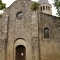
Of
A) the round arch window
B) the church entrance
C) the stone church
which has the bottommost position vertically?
the church entrance

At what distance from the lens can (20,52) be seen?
25844 mm

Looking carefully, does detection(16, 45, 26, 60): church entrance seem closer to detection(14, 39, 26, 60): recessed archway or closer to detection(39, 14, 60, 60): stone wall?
detection(14, 39, 26, 60): recessed archway

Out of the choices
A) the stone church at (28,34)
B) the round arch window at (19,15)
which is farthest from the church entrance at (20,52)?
the round arch window at (19,15)

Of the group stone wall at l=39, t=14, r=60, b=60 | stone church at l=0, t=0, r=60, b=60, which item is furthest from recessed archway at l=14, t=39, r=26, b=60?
stone wall at l=39, t=14, r=60, b=60

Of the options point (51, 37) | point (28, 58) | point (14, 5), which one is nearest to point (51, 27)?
point (51, 37)

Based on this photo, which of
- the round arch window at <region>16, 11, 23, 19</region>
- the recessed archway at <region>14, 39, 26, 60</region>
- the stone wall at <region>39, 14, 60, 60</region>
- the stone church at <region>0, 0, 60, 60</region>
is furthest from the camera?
the round arch window at <region>16, 11, 23, 19</region>

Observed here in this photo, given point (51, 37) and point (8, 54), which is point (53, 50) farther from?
point (8, 54)

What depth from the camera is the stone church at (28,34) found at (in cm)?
2352

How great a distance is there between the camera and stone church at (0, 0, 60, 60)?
23516 millimetres

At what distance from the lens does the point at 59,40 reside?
919 inches

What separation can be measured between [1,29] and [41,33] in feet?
20.3

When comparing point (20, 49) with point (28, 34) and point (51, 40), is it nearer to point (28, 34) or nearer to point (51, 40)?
point (28, 34)

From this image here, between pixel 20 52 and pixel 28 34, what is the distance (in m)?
2.82

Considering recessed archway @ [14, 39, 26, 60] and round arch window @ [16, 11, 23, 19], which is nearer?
recessed archway @ [14, 39, 26, 60]
